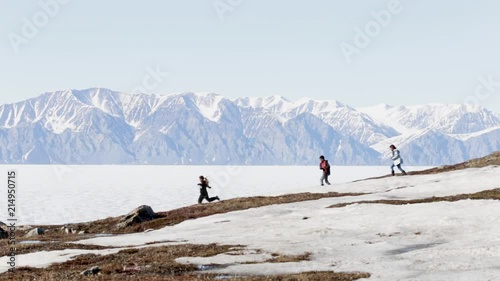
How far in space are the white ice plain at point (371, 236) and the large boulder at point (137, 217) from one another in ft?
24.6

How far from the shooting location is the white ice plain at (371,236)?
82.7 feet

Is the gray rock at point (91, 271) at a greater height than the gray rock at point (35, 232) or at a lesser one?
lesser

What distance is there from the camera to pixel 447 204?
40250 millimetres

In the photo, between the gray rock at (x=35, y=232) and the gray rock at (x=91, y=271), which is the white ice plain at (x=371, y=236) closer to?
Answer: the gray rock at (x=91, y=271)

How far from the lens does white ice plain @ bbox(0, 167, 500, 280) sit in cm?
2520

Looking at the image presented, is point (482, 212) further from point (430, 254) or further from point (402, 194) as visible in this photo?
point (402, 194)

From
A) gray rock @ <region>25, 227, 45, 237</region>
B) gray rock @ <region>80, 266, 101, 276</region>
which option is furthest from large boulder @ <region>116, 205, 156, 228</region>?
gray rock @ <region>80, 266, 101, 276</region>

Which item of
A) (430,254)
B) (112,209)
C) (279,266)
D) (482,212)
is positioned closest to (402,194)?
(482,212)

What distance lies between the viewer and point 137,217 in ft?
177

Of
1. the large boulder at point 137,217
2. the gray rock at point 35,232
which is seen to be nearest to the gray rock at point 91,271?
the large boulder at point 137,217

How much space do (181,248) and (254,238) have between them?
480 centimetres

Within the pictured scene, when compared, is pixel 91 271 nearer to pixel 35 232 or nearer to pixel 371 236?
pixel 371 236

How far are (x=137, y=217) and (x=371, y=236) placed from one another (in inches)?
1052

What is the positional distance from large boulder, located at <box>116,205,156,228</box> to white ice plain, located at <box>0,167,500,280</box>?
751cm
